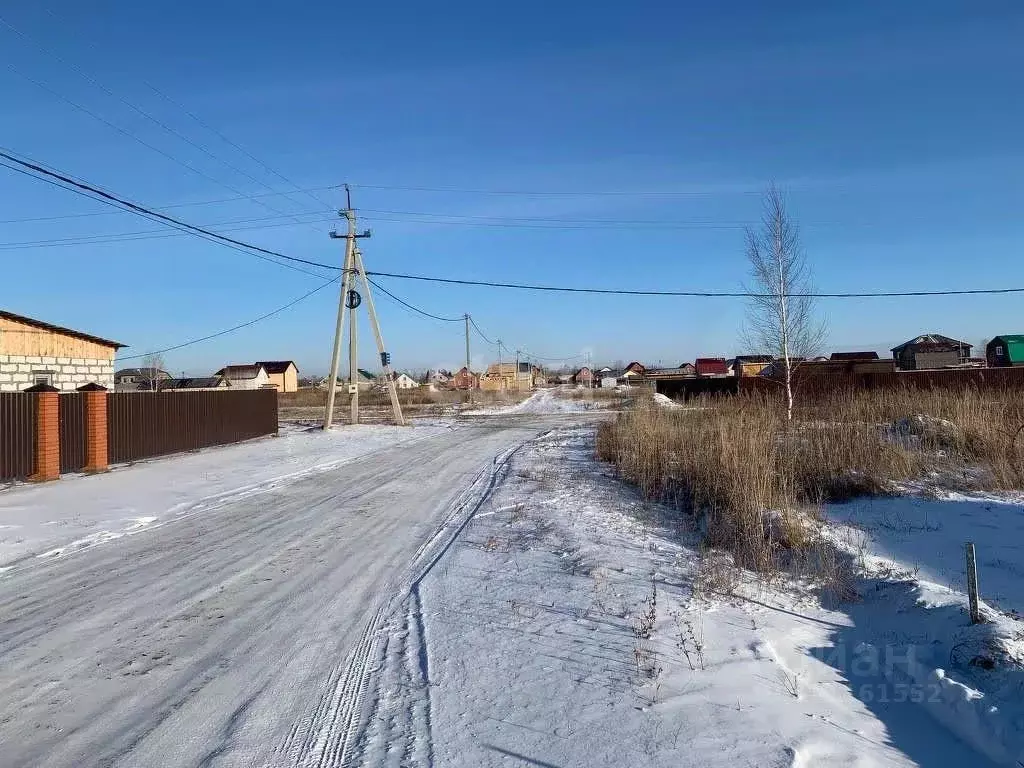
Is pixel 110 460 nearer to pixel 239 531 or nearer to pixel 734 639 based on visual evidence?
pixel 239 531

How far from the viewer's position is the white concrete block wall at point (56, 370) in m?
22.5

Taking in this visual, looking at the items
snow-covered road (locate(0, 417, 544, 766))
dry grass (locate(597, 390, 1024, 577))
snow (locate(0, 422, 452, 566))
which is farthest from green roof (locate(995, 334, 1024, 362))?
snow-covered road (locate(0, 417, 544, 766))

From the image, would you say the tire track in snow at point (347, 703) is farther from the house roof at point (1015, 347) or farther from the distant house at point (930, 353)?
the house roof at point (1015, 347)

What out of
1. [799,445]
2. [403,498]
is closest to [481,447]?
[403,498]

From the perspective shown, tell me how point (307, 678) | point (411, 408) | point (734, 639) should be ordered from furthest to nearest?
point (411, 408) → point (734, 639) → point (307, 678)

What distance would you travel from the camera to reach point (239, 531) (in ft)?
29.9

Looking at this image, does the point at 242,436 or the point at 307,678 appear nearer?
the point at 307,678

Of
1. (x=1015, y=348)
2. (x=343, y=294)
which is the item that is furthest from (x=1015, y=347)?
(x=343, y=294)

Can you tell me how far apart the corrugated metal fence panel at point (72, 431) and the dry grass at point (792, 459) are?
1210 centimetres

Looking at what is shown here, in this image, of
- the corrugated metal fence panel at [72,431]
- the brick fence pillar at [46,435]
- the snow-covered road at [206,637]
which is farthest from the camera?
the corrugated metal fence panel at [72,431]

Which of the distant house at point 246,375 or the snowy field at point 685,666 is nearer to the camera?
the snowy field at point 685,666

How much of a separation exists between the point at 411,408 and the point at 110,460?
34460 millimetres

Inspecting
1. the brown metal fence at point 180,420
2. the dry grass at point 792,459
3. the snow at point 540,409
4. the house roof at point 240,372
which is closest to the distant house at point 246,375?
the house roof at point 240,372

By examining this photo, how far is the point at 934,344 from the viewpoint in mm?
60031
